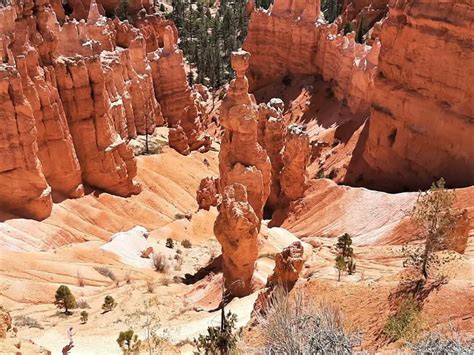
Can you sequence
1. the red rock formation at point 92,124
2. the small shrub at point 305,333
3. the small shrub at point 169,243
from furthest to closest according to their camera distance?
1. the red rock formation at point 92,124
2. the small shrub at point 169,243
3. the small shrub at point 305,333

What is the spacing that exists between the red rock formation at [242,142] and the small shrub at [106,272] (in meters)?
8.30

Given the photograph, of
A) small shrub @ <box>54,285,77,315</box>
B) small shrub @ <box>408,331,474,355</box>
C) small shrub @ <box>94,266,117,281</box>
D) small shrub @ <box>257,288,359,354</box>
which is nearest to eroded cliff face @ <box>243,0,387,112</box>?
small shrub @ <box>94,266,117,281</box>

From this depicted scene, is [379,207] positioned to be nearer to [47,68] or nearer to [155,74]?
[47,68]

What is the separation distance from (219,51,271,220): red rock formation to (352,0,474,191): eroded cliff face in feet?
38.9

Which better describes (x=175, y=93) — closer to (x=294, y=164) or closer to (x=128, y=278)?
(x=294, y=164)

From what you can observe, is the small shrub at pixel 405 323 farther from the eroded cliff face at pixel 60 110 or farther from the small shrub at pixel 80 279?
the eroded cliff face at pixel 60 110

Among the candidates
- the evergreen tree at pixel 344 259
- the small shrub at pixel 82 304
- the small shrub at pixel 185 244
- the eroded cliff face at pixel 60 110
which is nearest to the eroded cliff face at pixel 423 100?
the evergreen tree at pixel 344 259

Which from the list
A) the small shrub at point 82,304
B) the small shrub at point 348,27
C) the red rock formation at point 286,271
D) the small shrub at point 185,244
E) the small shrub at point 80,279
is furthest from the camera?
the small shrub at point 348,27

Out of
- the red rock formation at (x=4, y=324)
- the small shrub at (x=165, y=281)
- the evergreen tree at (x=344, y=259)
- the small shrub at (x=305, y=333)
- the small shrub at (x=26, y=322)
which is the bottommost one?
the small shrub at (x=165, y=281)

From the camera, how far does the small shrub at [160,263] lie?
3052 cm

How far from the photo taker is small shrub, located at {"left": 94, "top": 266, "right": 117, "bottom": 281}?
28.5 m

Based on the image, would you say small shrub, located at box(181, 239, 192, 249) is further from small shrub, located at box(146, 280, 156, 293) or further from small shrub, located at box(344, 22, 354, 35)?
small shrub, located at box(344, 22, 354, 35)

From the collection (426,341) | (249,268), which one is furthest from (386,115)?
(426,341)

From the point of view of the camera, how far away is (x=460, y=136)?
32094mm
